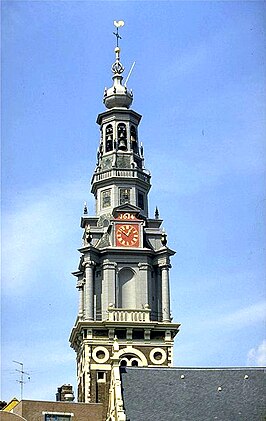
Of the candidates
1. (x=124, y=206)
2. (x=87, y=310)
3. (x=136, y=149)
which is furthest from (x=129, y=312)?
(x=136, y=149)

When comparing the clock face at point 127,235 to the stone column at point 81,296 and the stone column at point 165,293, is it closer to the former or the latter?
the stone column at point 165,293

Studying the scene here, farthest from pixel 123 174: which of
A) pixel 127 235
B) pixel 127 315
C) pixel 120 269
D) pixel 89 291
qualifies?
pixel 127 315

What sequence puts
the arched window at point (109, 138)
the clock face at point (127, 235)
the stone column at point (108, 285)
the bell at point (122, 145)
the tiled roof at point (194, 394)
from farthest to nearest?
the arched window at point (109, 138) → the bell at point (122, 145) → the clock face at point (127, 235) → the stone column at point (108, 285) → the tiled roof at point (194, 394)

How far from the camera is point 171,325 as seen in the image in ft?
298

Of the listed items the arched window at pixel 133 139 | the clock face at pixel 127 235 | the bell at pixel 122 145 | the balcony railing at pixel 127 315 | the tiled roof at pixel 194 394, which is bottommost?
the tiled roof at pixel 194 394

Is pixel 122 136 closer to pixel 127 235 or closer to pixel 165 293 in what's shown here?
pixel 127 235

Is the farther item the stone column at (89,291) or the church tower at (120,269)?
the stone column at (89,291)

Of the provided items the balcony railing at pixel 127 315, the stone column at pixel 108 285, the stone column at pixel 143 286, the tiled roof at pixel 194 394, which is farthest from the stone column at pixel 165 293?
the tiled roof at pixel 194 394

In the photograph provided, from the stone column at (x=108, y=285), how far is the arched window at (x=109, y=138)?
41.3 feet

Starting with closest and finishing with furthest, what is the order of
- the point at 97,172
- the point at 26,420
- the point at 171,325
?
the point at 26,420, the point at 171,325, the point at 97,172

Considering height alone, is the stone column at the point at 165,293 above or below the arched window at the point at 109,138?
below

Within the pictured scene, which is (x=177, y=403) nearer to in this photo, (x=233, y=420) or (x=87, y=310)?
(x=233, y=420)

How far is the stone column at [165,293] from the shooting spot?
92.6 meters

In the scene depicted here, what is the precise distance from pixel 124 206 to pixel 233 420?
28.4 metres
